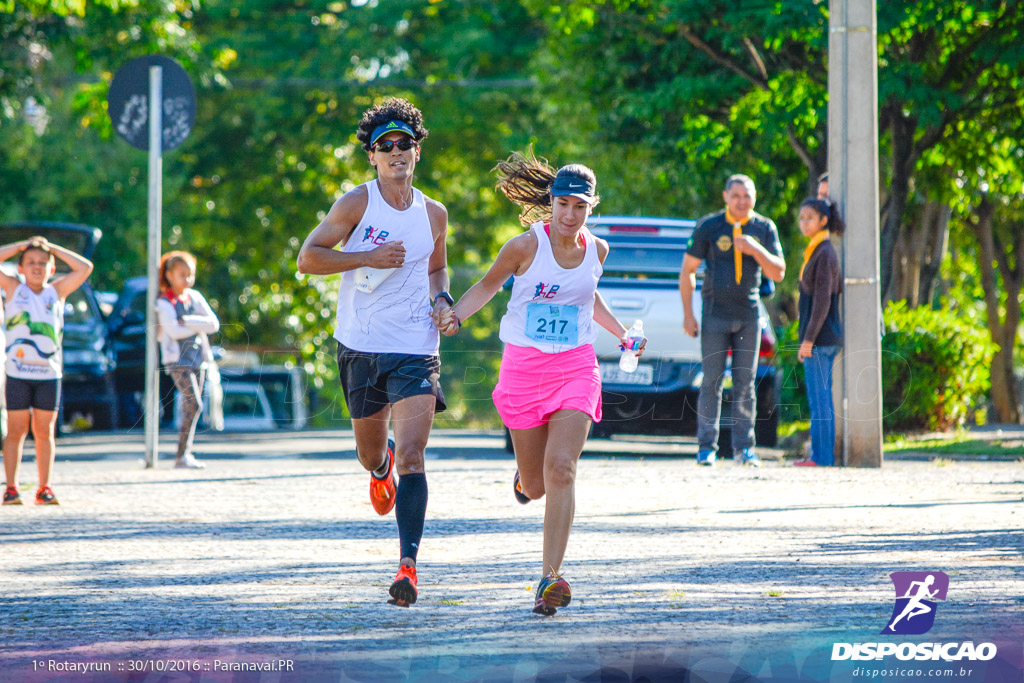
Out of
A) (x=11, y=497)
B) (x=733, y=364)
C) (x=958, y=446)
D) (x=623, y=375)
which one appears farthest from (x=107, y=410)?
(x=958, y=446)

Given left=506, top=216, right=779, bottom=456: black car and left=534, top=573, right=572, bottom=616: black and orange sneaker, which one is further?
left=506, top=216, right=779, bottom=456: black car

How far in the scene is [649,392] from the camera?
494 inches

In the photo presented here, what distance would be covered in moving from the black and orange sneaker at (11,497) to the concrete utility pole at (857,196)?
623 cm

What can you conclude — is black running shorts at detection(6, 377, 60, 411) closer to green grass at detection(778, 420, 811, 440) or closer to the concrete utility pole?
the concrete utility pole

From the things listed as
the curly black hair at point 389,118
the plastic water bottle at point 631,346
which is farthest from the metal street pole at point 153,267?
the plastic water bottle at point 631,346

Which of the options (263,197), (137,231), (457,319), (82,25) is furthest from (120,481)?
(263,197)

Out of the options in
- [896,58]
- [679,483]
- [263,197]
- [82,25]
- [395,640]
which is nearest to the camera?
[395,640]

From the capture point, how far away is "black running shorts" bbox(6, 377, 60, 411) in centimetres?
920

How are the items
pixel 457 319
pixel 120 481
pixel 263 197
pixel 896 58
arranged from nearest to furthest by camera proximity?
1. pixel 457 319
2. pixel 120 481
3. pixel 896 58
4. pixel 263 197

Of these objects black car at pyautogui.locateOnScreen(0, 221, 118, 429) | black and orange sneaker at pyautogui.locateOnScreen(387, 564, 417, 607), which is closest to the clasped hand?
black and orange sneaker at pyautogui.locateOnScreen(387, 564, 417, 607)

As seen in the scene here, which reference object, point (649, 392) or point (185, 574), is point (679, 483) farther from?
point (185, 574)

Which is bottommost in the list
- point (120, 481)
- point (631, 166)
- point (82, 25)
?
point (120, 481)

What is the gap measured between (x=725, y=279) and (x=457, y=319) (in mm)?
5210

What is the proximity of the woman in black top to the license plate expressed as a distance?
149 cm
